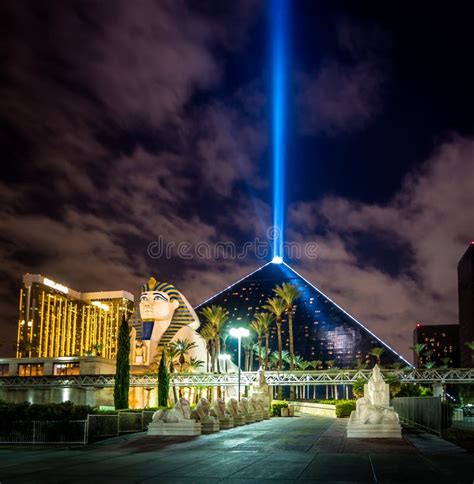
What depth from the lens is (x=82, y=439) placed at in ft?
71.0

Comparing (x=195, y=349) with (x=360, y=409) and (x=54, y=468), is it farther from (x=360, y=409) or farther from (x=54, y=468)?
(x=54, y=468)

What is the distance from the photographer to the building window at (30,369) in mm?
75500

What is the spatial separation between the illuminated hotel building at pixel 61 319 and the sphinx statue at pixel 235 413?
126972 mm

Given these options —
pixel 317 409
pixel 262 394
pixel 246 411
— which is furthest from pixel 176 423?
pixel 317 409

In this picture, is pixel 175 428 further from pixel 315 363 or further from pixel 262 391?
pixel 315 363

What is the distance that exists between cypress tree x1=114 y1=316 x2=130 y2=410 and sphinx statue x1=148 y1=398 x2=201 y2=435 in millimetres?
17365

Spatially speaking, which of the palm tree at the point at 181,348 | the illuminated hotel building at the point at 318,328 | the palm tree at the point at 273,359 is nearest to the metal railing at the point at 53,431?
the palm tree at the point at 181,348

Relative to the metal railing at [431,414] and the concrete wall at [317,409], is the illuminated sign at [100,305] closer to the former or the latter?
the concrete wall at [317,409]

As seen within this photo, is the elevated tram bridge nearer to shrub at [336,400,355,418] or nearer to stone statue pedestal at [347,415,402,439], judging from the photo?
shrub at [336,400,355,418]

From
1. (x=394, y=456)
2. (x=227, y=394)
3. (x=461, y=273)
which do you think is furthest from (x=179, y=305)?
(x=461, y=273)

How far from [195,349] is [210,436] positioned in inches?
2360

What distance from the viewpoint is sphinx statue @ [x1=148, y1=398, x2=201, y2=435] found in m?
22.5

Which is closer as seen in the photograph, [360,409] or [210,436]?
[360,409]

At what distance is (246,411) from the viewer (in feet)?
107
